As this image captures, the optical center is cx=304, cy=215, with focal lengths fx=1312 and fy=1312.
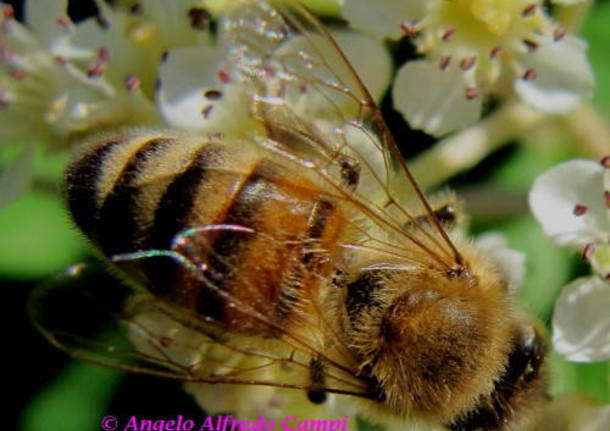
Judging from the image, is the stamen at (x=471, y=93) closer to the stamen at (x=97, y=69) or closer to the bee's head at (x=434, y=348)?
the bee's head at (x=434, y=348)

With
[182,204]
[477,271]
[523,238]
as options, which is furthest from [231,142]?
[523,238]

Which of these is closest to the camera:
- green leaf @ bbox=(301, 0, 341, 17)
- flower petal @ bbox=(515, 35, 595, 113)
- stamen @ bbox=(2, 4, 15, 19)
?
flower petal @ bbox=(515, 35, 595, 113)

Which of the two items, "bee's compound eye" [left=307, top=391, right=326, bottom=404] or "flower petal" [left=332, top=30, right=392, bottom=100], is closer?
"bee's compound eye" [left=307, top=391, right=326, bottom=404]

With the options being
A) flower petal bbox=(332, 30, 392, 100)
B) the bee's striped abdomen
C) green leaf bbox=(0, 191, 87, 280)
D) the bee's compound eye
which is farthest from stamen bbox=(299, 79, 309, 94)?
green leaf bbox=(0, 191, 87, 280)

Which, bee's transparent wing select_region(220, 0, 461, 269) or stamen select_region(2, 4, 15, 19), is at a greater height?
bee's transparent wing select_region(220, 0, 461, 269)

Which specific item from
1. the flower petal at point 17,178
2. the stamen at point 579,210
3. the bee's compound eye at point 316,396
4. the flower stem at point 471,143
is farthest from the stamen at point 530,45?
the flower petal at point 17,178

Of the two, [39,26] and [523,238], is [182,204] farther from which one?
[523,238]

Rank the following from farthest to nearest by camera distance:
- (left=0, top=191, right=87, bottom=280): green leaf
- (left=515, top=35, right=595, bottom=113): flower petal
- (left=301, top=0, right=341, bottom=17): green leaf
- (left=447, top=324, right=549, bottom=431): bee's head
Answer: (left=0, top=191, right=87, bottom=280): green leaf < (left=301, top=0, right=341, bottom=17): green leaf < (left=515, top=35, right=595, bottom=113): flower petal < (left=447, top=324, right=549, bottom=431): bee's head

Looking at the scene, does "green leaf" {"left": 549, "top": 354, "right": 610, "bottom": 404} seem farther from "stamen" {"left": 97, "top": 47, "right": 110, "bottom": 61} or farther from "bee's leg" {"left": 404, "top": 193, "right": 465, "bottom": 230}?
"stamen" {"left": 97, "top": 47, "right": 110, "bottom": 61}
